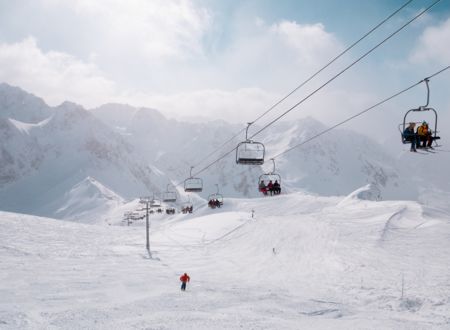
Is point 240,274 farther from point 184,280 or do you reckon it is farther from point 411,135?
point 411,135

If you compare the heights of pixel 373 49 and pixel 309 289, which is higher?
pixel 373 49

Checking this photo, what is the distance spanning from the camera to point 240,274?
3775cm

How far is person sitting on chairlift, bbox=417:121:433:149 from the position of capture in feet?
51.8

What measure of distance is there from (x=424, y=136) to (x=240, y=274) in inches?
999

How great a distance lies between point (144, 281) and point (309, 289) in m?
12.8

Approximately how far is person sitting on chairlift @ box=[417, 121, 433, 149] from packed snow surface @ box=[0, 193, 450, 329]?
1057 centimetres

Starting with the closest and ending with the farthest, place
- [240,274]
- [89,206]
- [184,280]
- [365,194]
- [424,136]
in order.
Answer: [424,136], [184,280], [240,274], [365,194], [89,206]

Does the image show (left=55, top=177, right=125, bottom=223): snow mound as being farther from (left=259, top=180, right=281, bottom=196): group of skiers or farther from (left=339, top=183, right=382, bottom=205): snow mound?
(left=259, top=180, right=281, bottom=196): group of skiers

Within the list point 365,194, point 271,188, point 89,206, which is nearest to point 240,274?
point 271,188

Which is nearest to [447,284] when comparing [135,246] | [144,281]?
[144,281]

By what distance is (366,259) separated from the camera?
132 feet

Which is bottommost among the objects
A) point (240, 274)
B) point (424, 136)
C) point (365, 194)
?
point (240, 274)

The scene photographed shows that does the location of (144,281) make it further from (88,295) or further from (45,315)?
(45,315)

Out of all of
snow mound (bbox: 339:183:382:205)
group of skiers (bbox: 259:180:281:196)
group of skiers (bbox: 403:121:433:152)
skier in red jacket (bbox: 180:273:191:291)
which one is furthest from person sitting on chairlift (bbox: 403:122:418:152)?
snow mound (bbox: 339:183:382:205)
